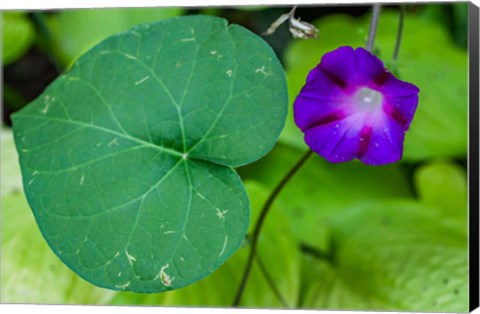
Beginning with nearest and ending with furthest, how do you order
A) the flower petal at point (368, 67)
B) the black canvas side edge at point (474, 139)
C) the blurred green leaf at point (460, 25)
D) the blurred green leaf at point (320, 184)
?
the flower petal at point (368, 67), the black canvas side edge at point (474, 139), the blurred green leaf at point (320, 184), the blurred green leaf at point (460, 25)

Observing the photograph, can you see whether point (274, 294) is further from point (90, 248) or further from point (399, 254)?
point (90, 248)

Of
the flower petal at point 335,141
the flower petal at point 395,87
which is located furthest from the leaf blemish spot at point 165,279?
the flower petal at point 395,87

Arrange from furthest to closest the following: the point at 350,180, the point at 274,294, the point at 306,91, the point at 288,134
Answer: the point at 350,180 < the point at 288,134 < the point at 274,294 < the point at 306,91

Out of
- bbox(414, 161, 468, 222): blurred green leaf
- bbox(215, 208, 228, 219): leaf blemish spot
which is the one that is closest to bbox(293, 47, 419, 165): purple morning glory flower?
bbox(215, 208, 228, 219): leaf blemish spot

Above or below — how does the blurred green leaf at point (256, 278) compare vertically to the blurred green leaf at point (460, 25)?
below

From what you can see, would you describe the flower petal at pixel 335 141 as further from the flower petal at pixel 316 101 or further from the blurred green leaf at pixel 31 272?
the blurred green leaf at pixel 31 272

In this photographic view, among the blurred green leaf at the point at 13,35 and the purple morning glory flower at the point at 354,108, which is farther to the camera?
the blurred green leaf at the point at 13,35

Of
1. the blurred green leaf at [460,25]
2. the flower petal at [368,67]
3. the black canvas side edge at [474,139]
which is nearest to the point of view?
the flower petal at [368,67]

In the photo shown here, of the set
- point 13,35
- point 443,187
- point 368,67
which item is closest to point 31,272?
point 13,35

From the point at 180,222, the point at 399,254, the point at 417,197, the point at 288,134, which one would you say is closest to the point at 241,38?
the point at 180,222
